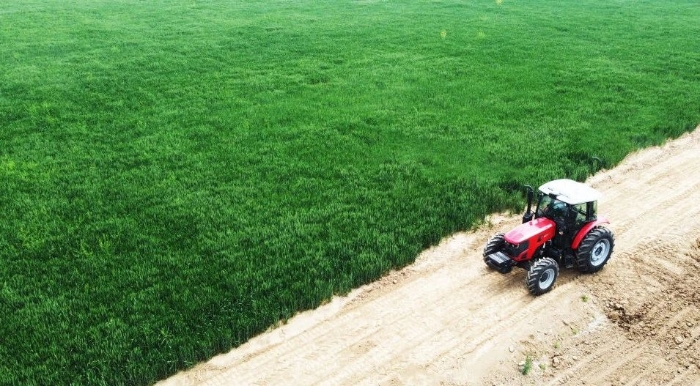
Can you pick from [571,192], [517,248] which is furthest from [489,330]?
[571,192]

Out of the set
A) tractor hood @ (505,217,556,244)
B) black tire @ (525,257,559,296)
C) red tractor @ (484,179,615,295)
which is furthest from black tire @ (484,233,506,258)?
black tire @ (525,257,559,296)

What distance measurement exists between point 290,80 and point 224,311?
1551 centimetres

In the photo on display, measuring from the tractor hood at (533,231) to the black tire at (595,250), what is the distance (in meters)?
0.68

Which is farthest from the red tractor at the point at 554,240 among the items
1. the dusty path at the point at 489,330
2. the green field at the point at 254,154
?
the green field at the point at 254,154

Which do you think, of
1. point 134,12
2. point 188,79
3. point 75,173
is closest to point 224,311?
point 75,173

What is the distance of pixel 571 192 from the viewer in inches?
433

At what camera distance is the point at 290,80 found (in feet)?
79.0

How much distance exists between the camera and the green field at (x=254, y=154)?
1042 centimetres

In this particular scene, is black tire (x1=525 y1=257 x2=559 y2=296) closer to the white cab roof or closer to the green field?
the white cab roof

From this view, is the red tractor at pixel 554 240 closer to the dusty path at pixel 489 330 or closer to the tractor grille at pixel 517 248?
the tractor grille at pixel 517 248

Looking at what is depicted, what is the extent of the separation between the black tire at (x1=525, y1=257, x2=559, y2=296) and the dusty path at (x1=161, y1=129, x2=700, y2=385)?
0.71 ft

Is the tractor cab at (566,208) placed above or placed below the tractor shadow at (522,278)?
above

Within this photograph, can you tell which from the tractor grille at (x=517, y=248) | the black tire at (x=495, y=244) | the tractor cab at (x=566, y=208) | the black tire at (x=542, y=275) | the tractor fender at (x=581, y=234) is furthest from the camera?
the black tire at (x=495, y=244)

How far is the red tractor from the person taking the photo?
1091cm
